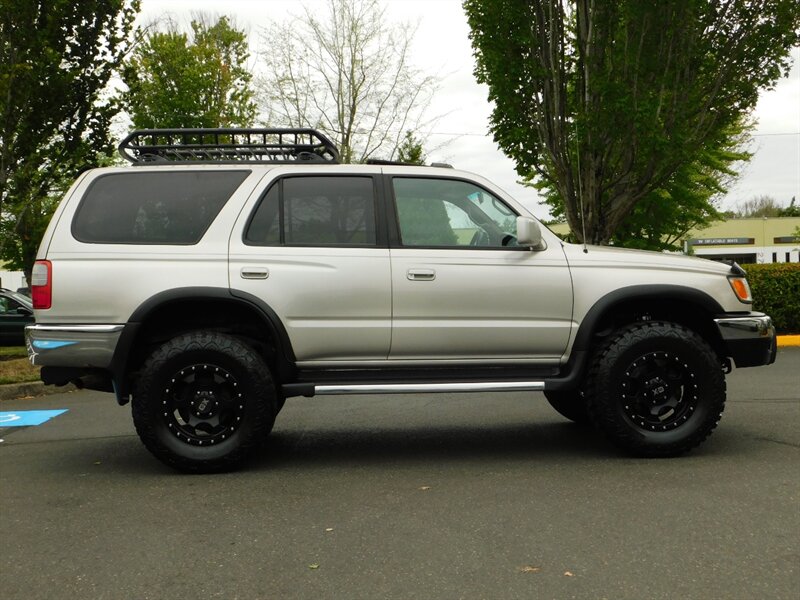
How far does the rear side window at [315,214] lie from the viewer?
568 centimetres

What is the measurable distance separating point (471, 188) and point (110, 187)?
7.99 ft

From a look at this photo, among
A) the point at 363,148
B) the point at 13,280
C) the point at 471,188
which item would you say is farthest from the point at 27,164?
the point at 13,280

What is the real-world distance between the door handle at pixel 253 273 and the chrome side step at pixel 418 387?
2.58 feet

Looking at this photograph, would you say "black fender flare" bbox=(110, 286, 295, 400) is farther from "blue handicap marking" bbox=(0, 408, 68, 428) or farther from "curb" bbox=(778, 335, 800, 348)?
"curb" bbox=(778, 335, 800, 348)

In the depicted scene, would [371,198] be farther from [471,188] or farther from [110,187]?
[110,187]

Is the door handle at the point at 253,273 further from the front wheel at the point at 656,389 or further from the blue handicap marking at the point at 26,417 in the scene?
the blue handicap marking at the point at 26,417

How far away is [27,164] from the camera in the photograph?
40.1 feet

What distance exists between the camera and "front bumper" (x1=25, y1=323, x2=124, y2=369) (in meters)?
5.37

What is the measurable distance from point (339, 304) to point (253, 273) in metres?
0.59

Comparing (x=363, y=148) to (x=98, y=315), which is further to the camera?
(x=363, y=148)

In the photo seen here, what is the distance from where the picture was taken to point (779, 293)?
563 inches

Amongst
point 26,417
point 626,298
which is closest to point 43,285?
point 26,417

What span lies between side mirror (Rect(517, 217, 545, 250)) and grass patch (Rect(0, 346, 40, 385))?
23.8 ft

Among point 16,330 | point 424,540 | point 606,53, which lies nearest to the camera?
point 424,540
